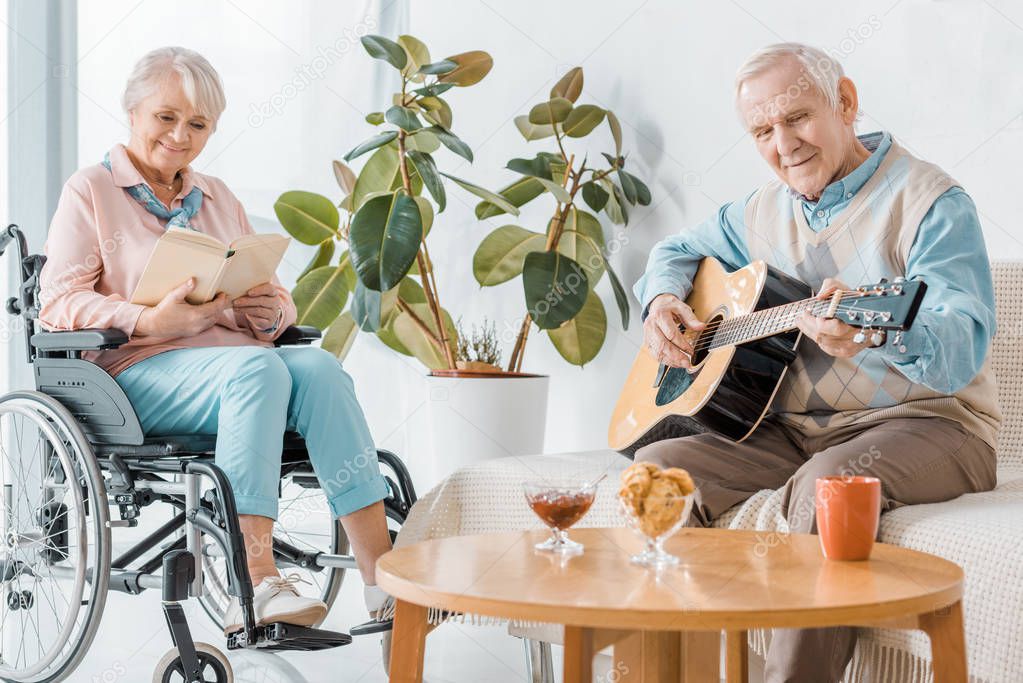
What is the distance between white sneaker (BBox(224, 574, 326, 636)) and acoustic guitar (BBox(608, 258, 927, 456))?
0.66 metres

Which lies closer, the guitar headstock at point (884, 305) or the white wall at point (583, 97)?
the guitar headstock at point (884, 305)

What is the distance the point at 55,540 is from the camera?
2.11 m

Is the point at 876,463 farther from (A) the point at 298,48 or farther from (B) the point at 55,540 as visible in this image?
(A) the point at 298,48

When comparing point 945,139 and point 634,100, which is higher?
point 634,100

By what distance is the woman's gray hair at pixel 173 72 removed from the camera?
2.18m

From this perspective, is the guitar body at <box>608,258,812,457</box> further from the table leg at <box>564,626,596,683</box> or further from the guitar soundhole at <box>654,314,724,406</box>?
the table leg at <box>564,626,596,683</box>

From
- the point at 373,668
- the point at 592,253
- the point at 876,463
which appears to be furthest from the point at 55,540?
the point at 592,253

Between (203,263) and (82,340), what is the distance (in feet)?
0.80

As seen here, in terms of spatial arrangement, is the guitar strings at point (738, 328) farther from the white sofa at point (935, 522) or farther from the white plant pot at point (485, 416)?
the white plant pot at point (485, 416)

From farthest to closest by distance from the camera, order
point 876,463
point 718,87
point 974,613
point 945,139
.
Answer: point 718,87 → point 945,139 → point 876,463 → point 974,613

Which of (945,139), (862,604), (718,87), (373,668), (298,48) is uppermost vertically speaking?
(298,48)

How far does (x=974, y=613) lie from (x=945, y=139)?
4.52 ft

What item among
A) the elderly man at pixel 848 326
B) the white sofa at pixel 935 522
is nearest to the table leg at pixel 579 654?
the elderly man at pixel 848 326

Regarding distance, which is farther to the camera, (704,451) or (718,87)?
(718,87)
